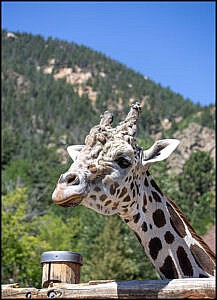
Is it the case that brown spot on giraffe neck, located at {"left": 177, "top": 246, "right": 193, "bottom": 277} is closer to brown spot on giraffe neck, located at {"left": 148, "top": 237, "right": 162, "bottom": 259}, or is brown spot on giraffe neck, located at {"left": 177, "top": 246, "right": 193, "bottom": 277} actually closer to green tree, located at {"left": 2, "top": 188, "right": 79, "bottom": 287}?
brown spot on giraffe neck, located at {"left": 148, "top": 237, "right": 162, "bottom": 259}

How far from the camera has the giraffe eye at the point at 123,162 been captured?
12.0ft

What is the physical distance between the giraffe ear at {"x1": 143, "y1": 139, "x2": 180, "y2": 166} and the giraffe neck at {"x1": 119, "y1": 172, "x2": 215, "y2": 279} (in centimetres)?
19

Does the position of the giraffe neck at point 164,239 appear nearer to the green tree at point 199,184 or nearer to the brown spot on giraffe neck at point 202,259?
the brown spot on giraffe neck at point 202,259

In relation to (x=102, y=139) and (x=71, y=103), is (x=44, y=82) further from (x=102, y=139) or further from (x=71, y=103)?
(x=102, y=139)

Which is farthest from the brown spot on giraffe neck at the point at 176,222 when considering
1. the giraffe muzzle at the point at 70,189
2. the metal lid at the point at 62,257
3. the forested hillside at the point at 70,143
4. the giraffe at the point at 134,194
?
the forested hillside at the point at 70,143

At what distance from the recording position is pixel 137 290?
3.09m

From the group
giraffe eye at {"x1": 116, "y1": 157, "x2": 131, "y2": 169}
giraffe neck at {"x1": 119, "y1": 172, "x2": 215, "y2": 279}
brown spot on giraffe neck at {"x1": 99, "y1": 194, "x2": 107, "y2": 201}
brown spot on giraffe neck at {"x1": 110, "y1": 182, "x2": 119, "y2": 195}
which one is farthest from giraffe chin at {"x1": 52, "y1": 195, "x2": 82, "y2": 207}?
giraffe neck at {"x1": 119, "y1": 172, "x2": 215, "y2": 279}

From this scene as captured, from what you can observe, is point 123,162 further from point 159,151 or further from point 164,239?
point 164,239

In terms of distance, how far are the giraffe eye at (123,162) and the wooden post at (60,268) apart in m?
0.94

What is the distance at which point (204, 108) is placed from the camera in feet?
351

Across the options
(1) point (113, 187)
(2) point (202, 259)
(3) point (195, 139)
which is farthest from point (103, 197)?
(3) point (195, 139)

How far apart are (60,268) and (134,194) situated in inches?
34.0

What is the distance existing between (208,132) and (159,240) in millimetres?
90392

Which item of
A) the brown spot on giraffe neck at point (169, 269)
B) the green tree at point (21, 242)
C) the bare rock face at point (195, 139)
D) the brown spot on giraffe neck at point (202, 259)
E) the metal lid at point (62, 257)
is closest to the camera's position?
the brown spot on giraffe neck at point (169, 269)
